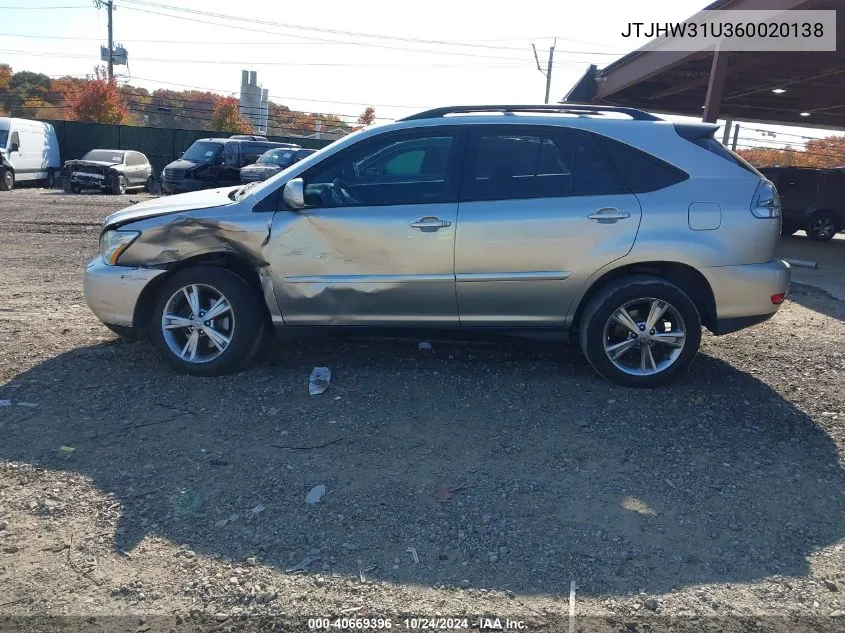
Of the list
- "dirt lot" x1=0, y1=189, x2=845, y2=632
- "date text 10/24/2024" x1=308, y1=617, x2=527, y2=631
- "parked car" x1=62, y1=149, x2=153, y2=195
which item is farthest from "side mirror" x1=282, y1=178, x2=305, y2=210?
"parked car" x1=62, y1=149, x2=153, y2=195

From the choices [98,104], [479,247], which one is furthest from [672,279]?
[98,104]

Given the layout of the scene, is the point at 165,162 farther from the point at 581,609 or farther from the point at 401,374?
the point at 581,609

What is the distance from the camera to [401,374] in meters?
5.12

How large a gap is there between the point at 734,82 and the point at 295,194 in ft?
50.1

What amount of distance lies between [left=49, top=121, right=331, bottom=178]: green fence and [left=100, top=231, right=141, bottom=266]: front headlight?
2460 centimetres

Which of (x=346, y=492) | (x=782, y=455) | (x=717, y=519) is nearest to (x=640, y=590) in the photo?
(x=717, y=519)

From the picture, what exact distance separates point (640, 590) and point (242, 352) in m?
3.09

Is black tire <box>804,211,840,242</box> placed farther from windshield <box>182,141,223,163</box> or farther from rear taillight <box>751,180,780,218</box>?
windshield <box>182,141,223,163</box>

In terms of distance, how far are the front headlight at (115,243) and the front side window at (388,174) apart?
1280 mm

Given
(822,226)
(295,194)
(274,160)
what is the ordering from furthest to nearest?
1. (274,160)
2. (822,226)
3. (295,194)

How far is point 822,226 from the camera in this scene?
677 inches

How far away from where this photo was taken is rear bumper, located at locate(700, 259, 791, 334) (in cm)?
481

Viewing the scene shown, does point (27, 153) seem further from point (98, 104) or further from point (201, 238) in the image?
point (201, 238)

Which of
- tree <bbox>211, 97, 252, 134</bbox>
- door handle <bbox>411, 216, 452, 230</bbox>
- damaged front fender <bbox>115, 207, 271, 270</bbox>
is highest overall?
tree <bbox>211, 97, 252, 134</bbox>
